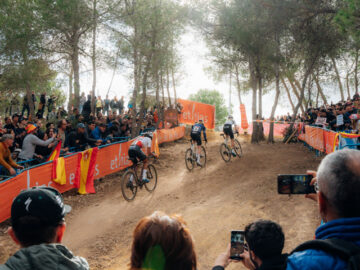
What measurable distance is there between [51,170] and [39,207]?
26.4 ft

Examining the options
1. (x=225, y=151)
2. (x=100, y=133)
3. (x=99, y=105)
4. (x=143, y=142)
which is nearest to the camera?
(x=143, y=142)

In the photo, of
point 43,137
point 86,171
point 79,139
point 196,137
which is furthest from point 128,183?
point 196,137

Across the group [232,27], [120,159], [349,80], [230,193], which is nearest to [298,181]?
[230,193]

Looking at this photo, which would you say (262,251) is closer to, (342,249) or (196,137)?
(342,249)

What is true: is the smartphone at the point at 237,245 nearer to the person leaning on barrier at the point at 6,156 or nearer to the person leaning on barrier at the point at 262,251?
the person leaning on barrier at the point at 262,251

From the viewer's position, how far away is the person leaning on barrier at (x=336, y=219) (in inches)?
51.7

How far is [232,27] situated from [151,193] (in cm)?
1307

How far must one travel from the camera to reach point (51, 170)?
9.33m

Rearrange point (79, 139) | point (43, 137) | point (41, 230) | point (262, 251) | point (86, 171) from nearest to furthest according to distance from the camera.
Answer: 1. point (41, 230)
2. point (262, 251)
3. point (43, 137)
4. point (86, 171)
5. point (79, 139)

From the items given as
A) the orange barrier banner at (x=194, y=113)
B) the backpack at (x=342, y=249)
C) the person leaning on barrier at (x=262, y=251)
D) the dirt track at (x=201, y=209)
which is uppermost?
the orange barrier banner at (x=194, y=113)

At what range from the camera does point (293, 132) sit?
2194 cm

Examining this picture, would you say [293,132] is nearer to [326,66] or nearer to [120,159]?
[326,66]

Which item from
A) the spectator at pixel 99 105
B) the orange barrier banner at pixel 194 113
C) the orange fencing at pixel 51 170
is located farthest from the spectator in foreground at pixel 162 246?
the orange barrier banner at pixel 194 113

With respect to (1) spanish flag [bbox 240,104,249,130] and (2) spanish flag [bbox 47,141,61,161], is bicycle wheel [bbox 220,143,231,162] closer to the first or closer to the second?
(2) spanish flag [bbox 47,141,61,161]
